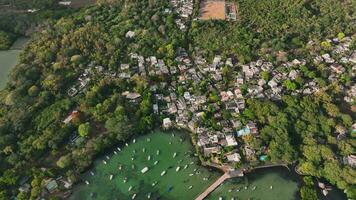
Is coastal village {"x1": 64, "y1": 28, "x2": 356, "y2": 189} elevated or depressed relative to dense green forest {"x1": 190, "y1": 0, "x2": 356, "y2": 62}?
depressed

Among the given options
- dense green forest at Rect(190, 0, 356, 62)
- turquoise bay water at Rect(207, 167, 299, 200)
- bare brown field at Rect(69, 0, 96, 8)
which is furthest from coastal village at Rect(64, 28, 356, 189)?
bare brown field at Rect(69, 0, 96, 8)

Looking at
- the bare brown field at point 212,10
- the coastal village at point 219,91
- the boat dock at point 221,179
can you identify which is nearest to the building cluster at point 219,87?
the coastal village at point 219,91

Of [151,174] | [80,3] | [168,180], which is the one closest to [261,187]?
[168,180]

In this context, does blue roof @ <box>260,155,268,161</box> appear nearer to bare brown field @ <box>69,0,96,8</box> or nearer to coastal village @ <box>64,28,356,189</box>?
coastal village @ <box>64,28,356,189</box>

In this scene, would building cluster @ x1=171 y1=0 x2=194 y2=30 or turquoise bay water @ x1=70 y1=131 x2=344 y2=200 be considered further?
building cluster @ x1=171 y1=0 x2=194 y2=30

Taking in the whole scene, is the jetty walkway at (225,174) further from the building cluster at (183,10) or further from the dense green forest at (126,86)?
the building cluster at (183,10)

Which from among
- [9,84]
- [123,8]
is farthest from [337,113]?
[9,84]
